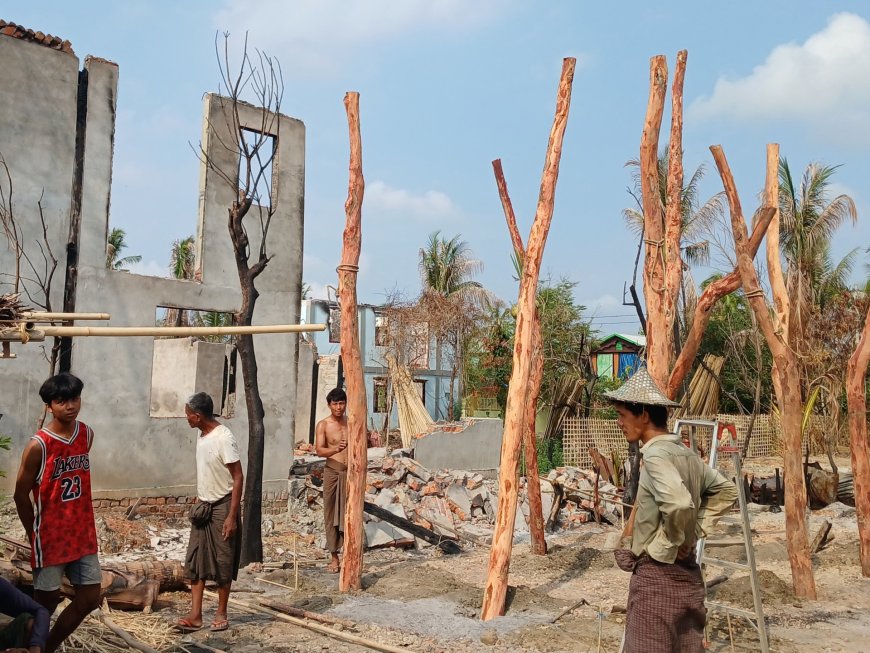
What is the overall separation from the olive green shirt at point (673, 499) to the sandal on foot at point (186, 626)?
3746 millimetres

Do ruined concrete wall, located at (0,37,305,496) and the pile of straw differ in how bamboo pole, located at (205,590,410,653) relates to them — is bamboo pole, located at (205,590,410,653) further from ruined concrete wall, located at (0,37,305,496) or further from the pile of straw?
ruined concrete wall, located at (0,37,305,496)

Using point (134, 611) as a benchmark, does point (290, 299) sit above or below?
above

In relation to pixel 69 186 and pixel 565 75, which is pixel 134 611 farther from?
pixel 69 186

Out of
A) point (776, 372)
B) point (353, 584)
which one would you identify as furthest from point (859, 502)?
point (353, 584)

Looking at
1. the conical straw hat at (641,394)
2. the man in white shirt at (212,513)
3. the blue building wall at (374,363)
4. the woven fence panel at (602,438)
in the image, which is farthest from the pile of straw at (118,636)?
the blue building wall at (374,363)

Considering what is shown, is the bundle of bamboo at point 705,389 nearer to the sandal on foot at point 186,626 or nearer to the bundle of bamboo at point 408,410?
the bundle of bamboo at point 408,410

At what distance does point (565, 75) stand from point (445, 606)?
199 inches

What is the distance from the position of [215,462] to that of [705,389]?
20294 millimetres

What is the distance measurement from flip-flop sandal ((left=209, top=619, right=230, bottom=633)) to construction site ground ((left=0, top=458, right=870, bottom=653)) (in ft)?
0.16

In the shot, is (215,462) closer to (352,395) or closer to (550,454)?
(352,395)

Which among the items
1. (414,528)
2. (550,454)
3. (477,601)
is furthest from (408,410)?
(477,601)

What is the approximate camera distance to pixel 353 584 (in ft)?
25.5

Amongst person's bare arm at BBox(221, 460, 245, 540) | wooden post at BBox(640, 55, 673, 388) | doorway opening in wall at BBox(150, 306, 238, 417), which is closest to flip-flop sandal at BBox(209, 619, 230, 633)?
person's bare arm at BBox(221, 460, 245, 540)

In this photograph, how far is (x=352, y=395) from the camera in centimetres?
779
